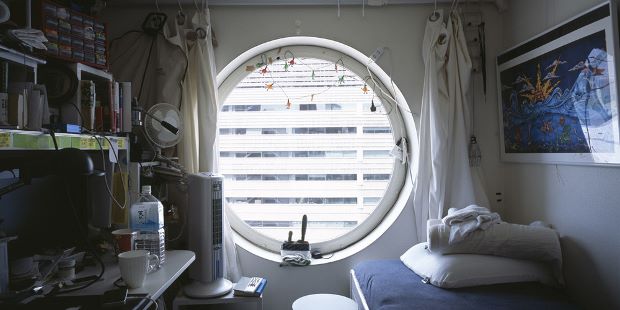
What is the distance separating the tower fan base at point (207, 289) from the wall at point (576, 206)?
5.29ft

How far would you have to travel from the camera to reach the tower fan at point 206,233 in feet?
5.15

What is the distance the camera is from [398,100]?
2152mm

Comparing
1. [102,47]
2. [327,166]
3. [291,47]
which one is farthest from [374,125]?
[102,47]

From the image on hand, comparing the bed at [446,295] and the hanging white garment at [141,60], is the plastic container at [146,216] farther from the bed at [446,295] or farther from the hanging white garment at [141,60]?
the bed at [446,295]

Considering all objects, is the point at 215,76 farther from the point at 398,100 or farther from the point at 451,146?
the point at 451,146

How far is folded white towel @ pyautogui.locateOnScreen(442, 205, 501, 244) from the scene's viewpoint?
151 cm

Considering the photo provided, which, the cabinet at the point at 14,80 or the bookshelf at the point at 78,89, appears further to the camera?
the bookshelf at the point at 78,89

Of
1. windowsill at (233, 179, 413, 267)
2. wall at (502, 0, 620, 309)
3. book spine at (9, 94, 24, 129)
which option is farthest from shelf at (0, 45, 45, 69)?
wall at (502, 0, 620, 309)

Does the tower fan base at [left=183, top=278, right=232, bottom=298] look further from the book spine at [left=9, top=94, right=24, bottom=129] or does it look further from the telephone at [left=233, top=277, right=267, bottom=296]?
the book spine at [left=9, top=94, right=24, bottom=129]

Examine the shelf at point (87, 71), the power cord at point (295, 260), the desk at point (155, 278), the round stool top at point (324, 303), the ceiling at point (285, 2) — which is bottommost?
the round stool top at point (324, 303)

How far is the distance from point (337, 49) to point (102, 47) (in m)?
1.33

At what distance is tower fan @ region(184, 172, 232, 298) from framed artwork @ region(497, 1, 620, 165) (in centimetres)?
159

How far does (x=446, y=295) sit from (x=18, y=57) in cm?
182

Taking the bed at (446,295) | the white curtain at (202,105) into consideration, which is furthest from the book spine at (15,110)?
the bed at (446,295)
